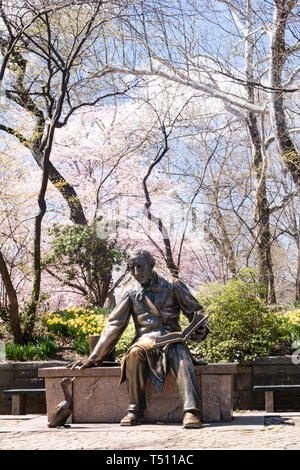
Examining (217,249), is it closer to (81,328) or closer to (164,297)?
(81,328)

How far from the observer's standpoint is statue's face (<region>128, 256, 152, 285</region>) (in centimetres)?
637

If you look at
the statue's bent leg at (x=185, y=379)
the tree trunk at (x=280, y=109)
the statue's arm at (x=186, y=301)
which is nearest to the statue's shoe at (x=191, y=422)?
the statue's bent leg at (x=185, y=379)

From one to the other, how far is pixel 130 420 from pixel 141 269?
1.42 m

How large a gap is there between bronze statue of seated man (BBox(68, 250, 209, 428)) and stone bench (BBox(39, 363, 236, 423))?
0.15 metres

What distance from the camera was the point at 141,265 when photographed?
6367 millimetres

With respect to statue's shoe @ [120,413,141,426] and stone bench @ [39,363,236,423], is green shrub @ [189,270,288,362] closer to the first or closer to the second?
stone bench @ [39,363,236,423]

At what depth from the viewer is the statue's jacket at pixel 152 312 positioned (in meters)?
6.38

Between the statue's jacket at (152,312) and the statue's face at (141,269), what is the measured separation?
11cm

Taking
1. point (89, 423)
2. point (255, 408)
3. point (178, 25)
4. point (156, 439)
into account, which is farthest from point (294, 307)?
point (156, 439)

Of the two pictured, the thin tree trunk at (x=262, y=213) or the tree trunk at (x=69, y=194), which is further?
the tree trunk at (x=69, y=194)

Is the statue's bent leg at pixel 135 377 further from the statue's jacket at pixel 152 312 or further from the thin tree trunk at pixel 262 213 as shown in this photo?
the thin tree trunk at pixel 262 213

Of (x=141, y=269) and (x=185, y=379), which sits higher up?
(x=141, y=269)

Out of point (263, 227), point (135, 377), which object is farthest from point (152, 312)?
point (263, 227)

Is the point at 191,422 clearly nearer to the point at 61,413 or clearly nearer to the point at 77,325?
the point at 61,413
